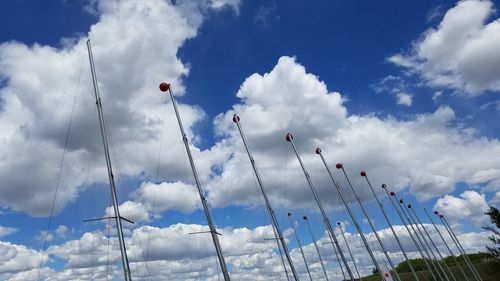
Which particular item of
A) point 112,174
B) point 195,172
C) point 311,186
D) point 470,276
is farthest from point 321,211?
point 470,276

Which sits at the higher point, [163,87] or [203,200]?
[163,87]

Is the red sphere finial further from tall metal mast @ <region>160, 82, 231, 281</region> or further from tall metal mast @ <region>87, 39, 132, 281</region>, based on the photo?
tall metal mast @ <region>87, 39, 132, 281</region>

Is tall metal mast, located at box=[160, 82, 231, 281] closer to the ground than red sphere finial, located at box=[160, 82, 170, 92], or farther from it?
closer to the ground

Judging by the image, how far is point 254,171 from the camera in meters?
44.2

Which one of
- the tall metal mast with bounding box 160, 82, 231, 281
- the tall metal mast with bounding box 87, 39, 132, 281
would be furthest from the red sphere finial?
the tall metal mast with bounding box 87, 39, 132, 281

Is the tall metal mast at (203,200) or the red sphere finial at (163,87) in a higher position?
the red sphere finial at (163,87)

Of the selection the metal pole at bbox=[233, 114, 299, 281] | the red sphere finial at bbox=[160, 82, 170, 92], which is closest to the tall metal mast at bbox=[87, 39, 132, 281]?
the red sphere finial at bbox=[160, 82, 170, 92]

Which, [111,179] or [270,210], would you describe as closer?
[111,179]

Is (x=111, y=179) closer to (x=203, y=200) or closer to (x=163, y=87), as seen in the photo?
(x=203, y=200)

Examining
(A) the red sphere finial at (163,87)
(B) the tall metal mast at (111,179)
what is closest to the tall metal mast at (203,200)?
(A) the red sphere finial at (163,87)

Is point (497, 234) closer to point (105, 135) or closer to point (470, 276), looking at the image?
point (470, 276)

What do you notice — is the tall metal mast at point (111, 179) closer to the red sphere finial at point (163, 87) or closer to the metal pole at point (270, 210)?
the red sphere finial at point (163, 87)

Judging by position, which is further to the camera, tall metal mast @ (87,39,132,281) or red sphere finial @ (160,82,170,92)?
red sphere finial @ (160,82,170,92)

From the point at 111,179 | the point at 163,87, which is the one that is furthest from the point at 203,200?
the point at 163,87
